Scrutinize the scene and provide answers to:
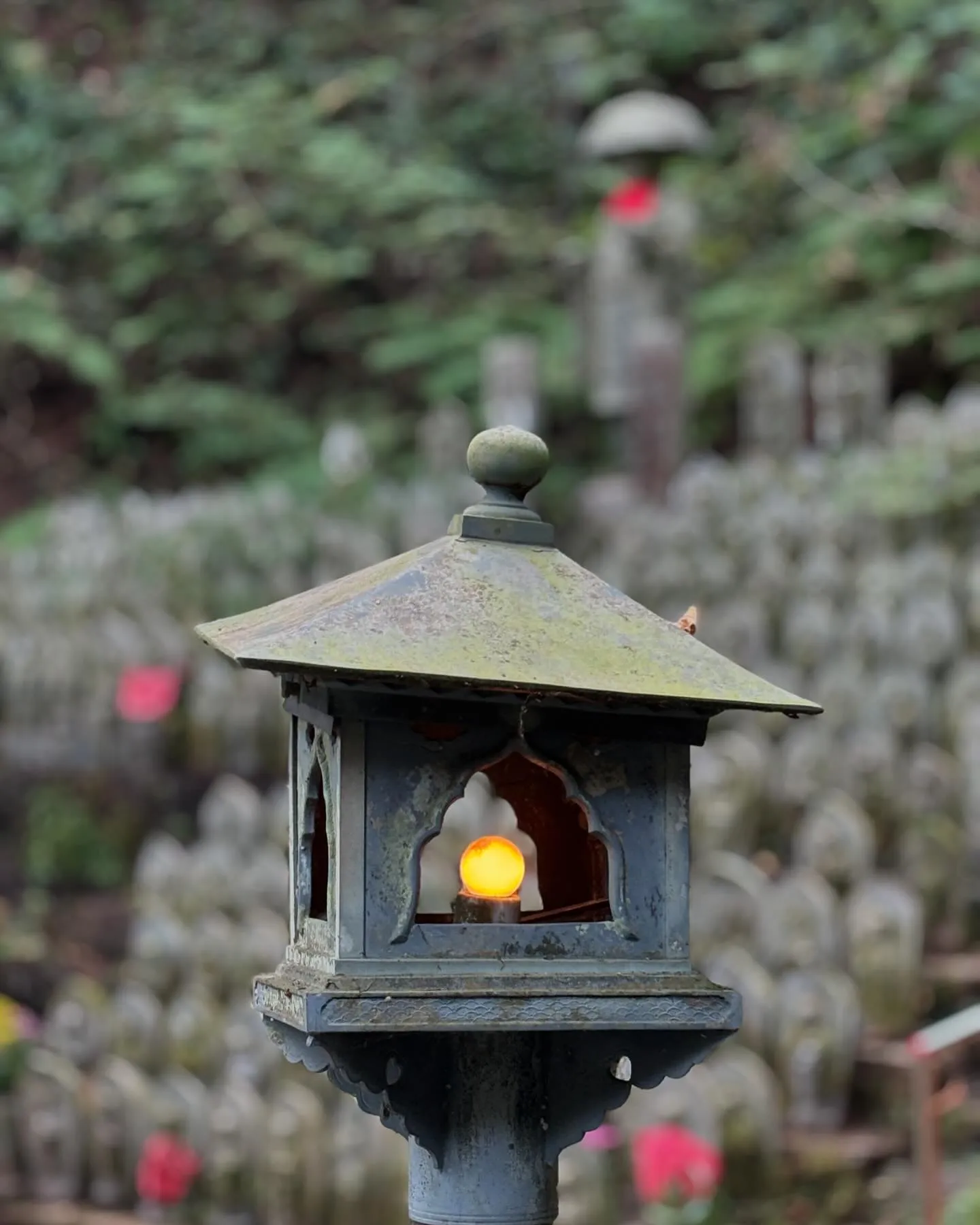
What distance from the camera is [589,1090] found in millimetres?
3045

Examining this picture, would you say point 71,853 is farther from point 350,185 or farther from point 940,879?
point 350,185

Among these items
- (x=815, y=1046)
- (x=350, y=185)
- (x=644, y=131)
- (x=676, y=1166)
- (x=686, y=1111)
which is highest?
(x=350, y=185)

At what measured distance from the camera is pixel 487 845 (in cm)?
300

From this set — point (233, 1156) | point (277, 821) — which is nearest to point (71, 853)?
point (277, 821)

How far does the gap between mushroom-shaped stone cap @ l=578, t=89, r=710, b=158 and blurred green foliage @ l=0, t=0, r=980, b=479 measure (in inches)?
66.0

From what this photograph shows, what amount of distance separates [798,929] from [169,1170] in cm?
231

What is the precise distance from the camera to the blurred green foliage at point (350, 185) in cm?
1611

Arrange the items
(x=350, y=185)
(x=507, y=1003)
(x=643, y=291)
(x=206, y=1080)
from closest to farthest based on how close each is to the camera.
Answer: (x=507, y=1003) < (x=206, y=1080) < (x=643, y=291) < (x=350, y=185)

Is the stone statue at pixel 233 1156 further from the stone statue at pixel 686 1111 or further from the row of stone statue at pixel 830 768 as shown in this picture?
the row of stone statue at pixel 830 768

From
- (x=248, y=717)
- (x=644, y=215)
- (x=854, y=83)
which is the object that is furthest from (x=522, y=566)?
(x=854, y=83)

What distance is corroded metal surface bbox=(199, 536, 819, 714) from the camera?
2.70m

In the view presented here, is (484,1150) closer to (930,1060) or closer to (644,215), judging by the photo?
(930,1060)

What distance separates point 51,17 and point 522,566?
1782 cm

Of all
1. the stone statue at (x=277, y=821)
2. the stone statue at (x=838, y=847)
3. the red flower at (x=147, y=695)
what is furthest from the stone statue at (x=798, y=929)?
the red flower at (x=147, y=695)
